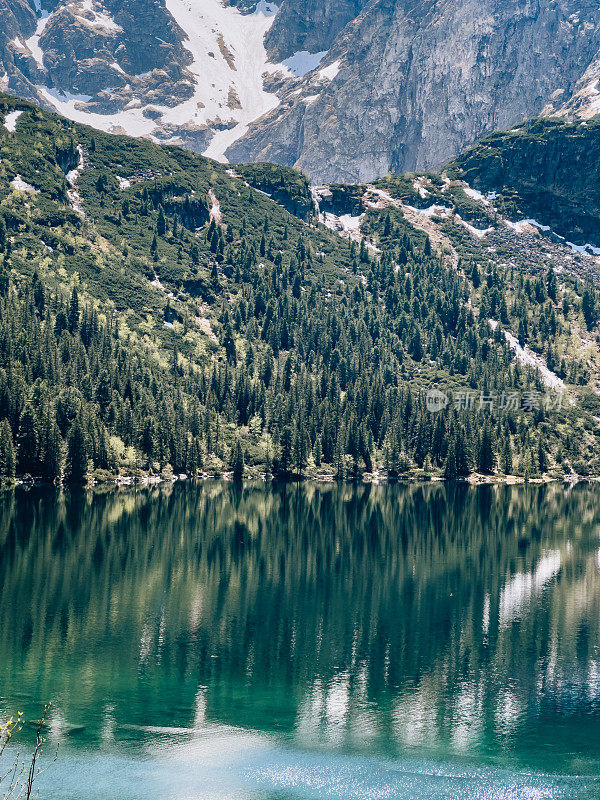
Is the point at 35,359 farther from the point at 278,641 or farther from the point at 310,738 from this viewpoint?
the point at 310,738

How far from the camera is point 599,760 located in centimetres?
4197

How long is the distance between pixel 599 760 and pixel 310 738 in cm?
1405

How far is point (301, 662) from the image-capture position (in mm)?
55844

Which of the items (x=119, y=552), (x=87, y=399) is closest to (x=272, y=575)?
(x=119, y=552)

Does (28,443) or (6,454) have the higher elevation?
(28,443)

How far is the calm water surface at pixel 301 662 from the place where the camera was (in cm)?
4016

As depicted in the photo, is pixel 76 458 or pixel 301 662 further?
pixel 76 458

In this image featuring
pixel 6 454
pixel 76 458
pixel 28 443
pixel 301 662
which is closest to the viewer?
pixel 301 662

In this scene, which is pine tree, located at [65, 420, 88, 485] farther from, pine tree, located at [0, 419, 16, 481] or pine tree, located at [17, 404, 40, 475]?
pine tree, located at [0, 419, 16, 481]

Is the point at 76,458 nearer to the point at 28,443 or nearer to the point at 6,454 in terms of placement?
the point at 28,443

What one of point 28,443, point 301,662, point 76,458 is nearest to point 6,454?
point 28,443

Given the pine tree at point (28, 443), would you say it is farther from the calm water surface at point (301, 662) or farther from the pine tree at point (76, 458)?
the calm water surface at point (301, 662)

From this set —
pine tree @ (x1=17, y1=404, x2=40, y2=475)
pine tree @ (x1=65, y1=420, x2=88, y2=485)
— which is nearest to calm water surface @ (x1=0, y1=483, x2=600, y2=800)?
pine tree @ (x1=17, y1=404, x2=40, y2=475)

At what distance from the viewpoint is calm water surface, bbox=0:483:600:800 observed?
40156 mm
